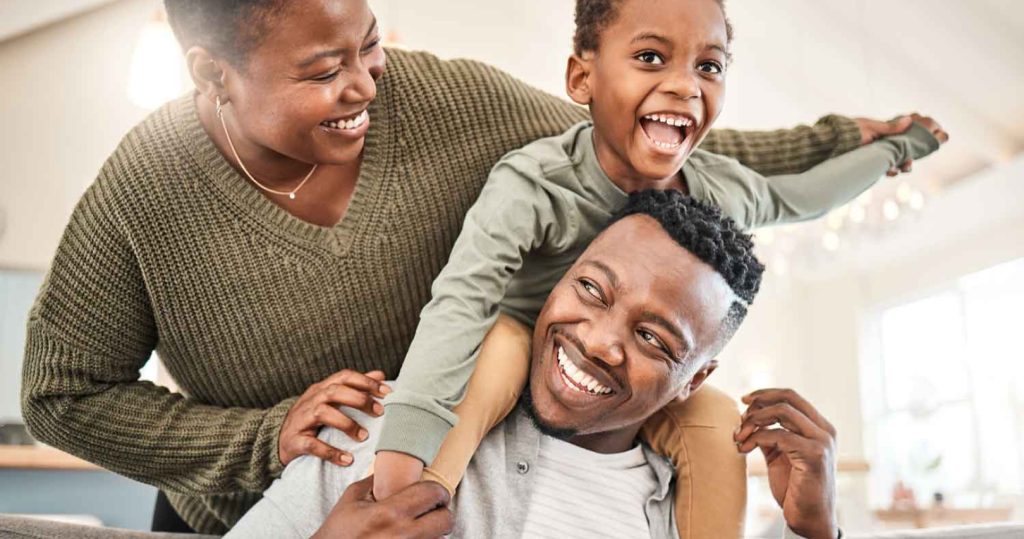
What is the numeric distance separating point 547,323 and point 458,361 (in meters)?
0.12

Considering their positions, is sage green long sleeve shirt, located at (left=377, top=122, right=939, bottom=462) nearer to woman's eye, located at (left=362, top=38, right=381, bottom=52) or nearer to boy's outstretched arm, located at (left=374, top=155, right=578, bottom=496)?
boy's outstretched arm, located at (left=374, top=155, right=578, bottom=496)

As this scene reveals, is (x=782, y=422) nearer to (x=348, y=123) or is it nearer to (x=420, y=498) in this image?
(x=420, y=498)

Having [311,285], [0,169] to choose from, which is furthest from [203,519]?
[0,169]

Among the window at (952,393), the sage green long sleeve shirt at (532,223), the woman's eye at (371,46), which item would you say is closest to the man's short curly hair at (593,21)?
the sage green long sleeve shirt at (532,223)

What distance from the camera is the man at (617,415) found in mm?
1170

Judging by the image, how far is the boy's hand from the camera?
3.50ft

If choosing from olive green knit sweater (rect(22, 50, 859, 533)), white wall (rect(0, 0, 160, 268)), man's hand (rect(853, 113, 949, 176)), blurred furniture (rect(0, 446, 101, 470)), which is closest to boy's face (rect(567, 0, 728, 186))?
olive green knit sweater (rect(22, 50, 859, 533))

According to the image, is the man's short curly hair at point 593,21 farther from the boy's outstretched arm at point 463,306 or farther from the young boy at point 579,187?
the boy's outstretched arm at point 463,306

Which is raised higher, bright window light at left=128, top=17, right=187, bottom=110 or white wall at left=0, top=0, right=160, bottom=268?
white wall at left=0, top=0, right=160, bottom=268

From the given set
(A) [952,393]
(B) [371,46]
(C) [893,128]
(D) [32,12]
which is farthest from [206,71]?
(A) [952,393]

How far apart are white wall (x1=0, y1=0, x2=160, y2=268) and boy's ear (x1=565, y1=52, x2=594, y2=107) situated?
4.77m

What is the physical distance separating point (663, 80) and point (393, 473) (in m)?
0.54

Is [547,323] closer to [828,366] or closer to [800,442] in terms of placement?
[800,442]

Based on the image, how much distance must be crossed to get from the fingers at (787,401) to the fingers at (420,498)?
44cm
